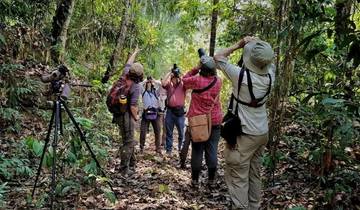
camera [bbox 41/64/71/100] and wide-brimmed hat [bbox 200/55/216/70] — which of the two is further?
wide-brimmed hat [bbox 200/55/216/70]

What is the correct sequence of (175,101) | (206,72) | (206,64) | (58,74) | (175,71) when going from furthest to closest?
(175,101)
(175,71)
(206,72)
(206,64)
(58,74)

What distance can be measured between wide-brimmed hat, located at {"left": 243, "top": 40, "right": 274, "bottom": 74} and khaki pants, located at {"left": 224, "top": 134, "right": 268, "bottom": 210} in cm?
71

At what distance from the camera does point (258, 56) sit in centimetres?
432

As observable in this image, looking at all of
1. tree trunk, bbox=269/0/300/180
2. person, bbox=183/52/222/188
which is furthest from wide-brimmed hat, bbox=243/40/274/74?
person, bbox=183/52/222/188

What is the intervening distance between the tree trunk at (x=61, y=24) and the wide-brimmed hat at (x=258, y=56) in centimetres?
720

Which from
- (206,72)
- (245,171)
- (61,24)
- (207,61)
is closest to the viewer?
(245,171)

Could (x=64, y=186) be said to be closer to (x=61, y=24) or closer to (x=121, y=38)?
(x=61, y=24)

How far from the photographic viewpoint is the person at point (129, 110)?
6324 mm

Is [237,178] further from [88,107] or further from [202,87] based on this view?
[88,107]

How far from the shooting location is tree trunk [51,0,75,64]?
10.7 m

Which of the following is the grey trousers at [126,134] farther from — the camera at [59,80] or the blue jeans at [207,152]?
the camera at [59,80]

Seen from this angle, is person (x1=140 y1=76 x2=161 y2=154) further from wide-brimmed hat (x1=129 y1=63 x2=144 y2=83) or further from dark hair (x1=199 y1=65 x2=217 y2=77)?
dark hair (x1=199 y1=65 x2=217 y2=77)

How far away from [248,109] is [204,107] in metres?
1.75

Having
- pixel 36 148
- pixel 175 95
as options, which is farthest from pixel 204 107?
pixel 36 148
